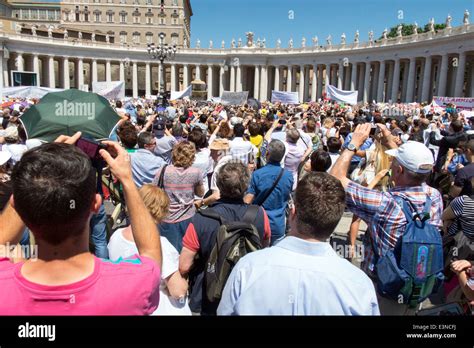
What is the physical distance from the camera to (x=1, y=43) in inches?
2370

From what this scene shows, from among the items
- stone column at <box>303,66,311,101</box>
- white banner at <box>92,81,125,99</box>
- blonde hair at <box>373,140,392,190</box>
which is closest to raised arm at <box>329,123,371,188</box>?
blonde hair at <box>373,140,392,190</box>

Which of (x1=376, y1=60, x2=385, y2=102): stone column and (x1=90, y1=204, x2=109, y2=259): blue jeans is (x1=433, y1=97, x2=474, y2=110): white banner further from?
(x1=376, y1=60, x2=385, y2=102): stone column

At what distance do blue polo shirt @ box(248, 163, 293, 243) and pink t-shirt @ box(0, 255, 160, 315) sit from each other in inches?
148

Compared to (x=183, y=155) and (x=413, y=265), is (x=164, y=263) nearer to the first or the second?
(x=413, y=265)

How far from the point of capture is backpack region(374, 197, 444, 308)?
3365 millimetres

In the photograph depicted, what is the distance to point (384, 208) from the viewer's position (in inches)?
140

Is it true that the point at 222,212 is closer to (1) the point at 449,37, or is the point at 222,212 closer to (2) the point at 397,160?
(2) the point at 397,160

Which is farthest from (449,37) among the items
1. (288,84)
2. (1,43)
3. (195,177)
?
(1,43)

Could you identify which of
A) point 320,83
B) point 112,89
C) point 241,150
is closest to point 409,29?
point 320,83

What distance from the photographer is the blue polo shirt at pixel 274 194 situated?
18.8ft

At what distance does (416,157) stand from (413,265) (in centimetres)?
94

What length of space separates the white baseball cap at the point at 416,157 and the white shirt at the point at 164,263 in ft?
7.22

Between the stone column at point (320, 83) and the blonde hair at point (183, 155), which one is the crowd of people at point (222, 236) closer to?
the blonde hair at point (183, 155)
